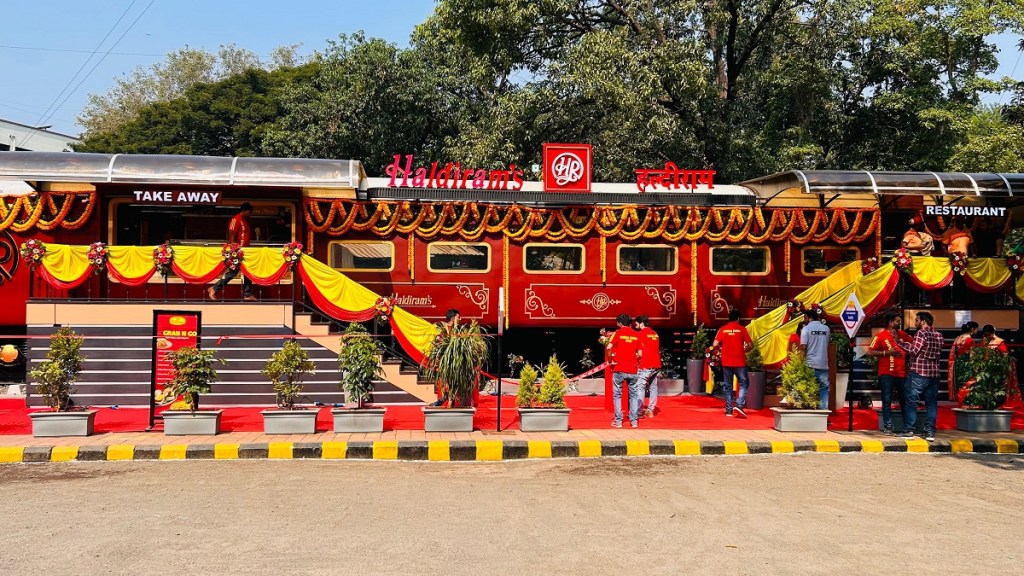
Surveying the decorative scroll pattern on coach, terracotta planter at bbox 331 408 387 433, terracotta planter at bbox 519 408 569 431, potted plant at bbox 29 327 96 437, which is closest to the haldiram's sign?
the decorative scroll pattern on coach

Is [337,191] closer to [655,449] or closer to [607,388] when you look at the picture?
[607,388]

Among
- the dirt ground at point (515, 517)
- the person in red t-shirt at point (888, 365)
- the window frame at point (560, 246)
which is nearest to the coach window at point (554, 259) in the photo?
the window frame at point (560, 246)

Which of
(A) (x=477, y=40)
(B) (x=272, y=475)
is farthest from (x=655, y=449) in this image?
(A) (x=477, y=40)

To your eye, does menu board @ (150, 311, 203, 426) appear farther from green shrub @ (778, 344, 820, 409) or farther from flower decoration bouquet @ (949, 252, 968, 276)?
flower decoration bouquet @ (949, 252, 968, 276)

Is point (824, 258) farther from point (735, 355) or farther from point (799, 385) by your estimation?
point (799, 385)

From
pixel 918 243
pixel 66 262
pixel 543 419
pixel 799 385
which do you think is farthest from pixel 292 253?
pixel 918 243

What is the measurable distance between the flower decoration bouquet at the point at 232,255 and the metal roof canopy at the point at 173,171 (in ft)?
3.84

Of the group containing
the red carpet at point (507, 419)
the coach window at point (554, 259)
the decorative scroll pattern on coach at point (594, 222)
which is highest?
the decorative scroll pattern on coach at point (594, 222)

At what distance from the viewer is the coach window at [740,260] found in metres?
17.1

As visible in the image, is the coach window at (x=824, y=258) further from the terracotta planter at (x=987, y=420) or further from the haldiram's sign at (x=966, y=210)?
the terracotta planter at (x=987, y=420)

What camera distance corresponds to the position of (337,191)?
16.1 m

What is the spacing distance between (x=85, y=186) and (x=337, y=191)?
4.61 m

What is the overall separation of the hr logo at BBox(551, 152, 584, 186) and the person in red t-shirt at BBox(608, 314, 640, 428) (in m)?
5.17

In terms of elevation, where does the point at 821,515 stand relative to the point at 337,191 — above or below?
below
